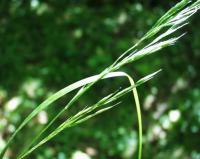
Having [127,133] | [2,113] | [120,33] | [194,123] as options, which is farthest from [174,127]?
[2,113]

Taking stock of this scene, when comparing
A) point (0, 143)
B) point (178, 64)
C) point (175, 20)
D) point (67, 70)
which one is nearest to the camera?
point (175, 20)

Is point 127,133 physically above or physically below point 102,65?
below

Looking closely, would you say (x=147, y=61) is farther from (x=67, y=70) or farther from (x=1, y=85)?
(x=1, y=85)

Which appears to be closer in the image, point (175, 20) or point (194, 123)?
point (175, 20)

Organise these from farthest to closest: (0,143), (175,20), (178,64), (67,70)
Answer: (178,64)
(67,70)
(0,143)
(175,20)

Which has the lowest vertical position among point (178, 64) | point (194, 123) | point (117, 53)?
point (194, 123)

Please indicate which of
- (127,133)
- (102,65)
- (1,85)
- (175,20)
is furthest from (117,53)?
(175,20)

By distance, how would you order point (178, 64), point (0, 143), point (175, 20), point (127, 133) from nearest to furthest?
1. point (175, 20)
2. point (0, 143)
3. point (127, 133)
4. point (178, 64)

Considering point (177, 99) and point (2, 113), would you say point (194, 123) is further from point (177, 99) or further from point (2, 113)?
point (2, 113)

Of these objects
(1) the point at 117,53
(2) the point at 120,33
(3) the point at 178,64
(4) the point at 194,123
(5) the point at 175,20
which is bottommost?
(5) the point at 175,20
